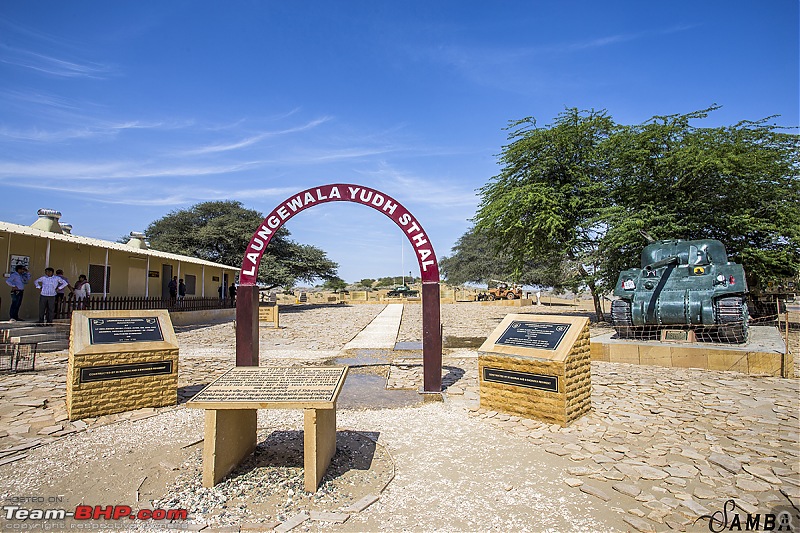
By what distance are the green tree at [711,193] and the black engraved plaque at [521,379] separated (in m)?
10.8

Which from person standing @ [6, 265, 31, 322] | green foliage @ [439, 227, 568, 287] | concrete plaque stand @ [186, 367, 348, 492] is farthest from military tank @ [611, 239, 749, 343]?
green foliage @ [439, 227, 568, 287]

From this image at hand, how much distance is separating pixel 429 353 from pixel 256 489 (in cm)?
361

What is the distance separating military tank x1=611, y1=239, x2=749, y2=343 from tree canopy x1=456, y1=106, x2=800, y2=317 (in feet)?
12.0

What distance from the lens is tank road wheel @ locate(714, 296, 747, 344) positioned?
9.49 m

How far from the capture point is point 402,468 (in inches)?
166

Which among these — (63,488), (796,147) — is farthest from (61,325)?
(796,147)

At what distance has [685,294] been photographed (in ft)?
34.0

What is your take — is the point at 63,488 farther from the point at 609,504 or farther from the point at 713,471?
the point at 713,471

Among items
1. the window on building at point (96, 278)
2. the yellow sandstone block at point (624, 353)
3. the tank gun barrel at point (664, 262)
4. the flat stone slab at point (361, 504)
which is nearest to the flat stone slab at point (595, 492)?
the flat stone slab at point (361, 504)

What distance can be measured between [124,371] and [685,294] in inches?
431

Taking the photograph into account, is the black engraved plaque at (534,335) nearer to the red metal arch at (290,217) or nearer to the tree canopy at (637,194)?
the red metal arch at (290,217)

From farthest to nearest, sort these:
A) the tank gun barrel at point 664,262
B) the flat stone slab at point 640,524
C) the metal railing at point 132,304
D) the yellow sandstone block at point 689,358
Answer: the metal railing at point 132,304, the tank gun barrel at point 664,262, the yellow sandstone block at point 689,358, the flat stone slab at point 640,524

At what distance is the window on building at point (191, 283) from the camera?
26.1 metres

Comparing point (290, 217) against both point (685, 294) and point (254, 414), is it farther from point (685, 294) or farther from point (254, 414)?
point (685, 294)
